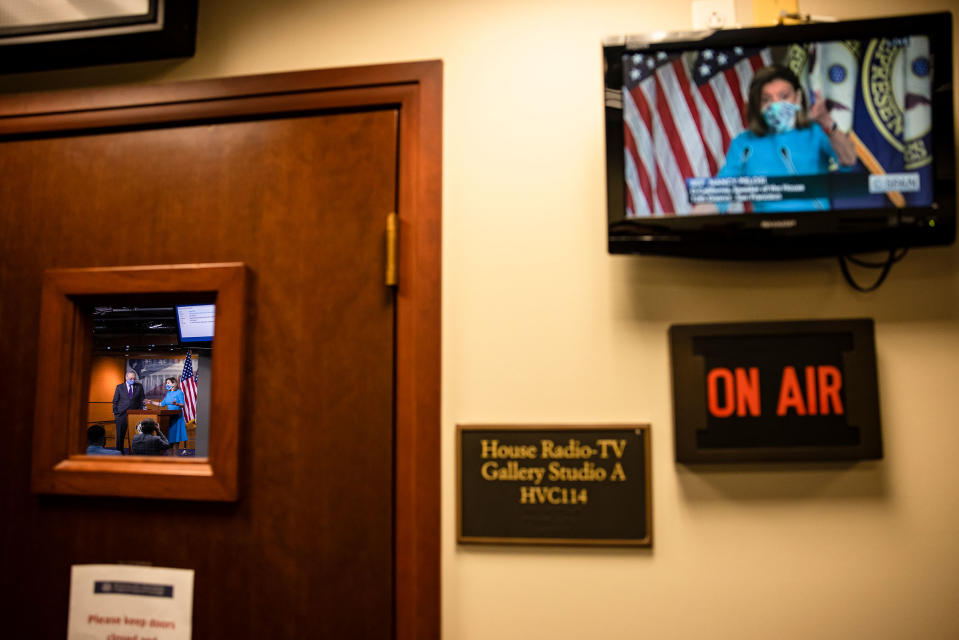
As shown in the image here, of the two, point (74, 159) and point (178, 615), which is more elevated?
point (74, 159)

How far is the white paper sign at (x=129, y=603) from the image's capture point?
1.01 metres

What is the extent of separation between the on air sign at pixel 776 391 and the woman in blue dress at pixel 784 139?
22 cm

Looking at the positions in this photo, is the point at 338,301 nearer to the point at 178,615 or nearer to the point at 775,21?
the point at 178,615

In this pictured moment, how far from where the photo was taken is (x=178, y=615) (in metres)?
1.01

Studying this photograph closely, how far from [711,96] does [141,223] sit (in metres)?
1.10

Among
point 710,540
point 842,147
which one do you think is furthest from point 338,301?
point 842,147

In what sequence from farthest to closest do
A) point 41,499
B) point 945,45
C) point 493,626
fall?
point 41,499 < point 493,626 < point 945,45

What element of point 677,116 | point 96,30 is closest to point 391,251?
point 677,116

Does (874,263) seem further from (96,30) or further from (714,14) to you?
(96,30)

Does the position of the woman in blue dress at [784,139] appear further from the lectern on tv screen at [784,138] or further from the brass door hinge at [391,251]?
the brass door hinge at [391,251]

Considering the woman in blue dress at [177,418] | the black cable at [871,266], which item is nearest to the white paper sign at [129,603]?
the black cable at [871,266]

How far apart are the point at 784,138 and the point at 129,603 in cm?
144

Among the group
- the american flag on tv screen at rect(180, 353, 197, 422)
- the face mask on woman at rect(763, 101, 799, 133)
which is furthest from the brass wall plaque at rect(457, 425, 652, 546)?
the american flag on tv screen at rect(180, 353, 197, 422)

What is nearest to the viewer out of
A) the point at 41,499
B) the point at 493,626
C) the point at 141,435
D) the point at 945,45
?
the point at 945,45
